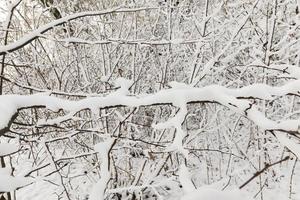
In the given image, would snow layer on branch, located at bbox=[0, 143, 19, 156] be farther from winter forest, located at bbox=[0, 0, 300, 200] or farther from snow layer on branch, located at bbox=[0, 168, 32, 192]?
winter forest, located at bbox=[0, 0, 300, 200]

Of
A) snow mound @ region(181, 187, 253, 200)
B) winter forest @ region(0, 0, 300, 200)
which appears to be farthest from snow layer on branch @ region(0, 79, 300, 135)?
winter forest @ region(0, 0, 300, 200)

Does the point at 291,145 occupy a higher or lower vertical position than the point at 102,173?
higher

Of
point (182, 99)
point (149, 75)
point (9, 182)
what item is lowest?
point (149, 75)

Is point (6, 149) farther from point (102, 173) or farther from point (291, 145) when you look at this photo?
point (291, 145)

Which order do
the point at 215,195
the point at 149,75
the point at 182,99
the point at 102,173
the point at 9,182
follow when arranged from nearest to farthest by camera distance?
the point at 215,195 → the point at 9,182 → the point at 182,99 → the point at 102,173 → the point at 149,75

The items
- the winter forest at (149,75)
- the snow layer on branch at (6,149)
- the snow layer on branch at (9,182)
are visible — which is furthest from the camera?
the winter forest at (149,75)

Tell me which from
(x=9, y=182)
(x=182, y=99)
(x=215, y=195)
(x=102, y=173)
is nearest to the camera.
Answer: (x=215, y=195)

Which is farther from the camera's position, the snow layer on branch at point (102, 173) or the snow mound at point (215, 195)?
the snow layer on branch at point (102, 173)

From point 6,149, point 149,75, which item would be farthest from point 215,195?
point 149,75

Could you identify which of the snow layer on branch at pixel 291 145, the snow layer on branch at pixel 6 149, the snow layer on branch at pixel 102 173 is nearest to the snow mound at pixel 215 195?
the snow layer on branch at pixel 291 145

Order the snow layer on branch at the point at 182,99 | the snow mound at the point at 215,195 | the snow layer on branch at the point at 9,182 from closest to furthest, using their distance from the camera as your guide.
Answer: the snow mound at the point at 215,195
the snow layer on branch at the point at 9,182
the snow layer on branch at the point at 182,99

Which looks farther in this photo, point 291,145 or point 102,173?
point 102,173

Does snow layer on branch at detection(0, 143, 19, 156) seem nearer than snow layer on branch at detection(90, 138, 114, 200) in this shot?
Yes

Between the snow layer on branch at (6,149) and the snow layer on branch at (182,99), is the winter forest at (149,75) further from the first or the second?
the snow layer on branch at (6,149)
